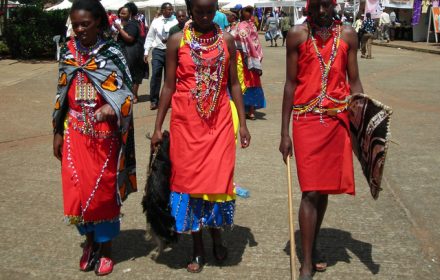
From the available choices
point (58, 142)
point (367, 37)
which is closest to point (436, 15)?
point (367, 37)

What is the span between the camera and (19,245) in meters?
4.26

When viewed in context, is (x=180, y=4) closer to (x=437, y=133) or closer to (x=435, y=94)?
(x=435, y=94)

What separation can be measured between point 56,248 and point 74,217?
26.7 inches

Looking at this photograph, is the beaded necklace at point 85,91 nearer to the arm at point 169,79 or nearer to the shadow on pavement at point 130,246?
the arm at point 169,79

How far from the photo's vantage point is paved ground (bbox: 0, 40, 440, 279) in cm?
390

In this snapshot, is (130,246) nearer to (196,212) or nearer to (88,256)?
(88,256)

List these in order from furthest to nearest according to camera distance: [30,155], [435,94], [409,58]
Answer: [409,58], [435,94], [30,155]

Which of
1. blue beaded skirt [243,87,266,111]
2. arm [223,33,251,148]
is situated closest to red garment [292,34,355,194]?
arm [223,33,251,148]

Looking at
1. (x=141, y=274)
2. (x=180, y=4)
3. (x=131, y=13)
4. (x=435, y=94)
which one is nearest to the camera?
(x=141, y=274)

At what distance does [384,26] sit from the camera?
97.5 ft

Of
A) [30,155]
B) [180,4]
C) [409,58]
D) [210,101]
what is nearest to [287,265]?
[210,101]

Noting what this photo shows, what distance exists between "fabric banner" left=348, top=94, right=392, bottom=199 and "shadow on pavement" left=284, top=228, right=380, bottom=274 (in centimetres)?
71

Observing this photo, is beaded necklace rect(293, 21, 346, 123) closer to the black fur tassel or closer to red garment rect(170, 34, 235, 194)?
red garment rect(170, 34, 235, 194)

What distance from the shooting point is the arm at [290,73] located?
3557 mm
